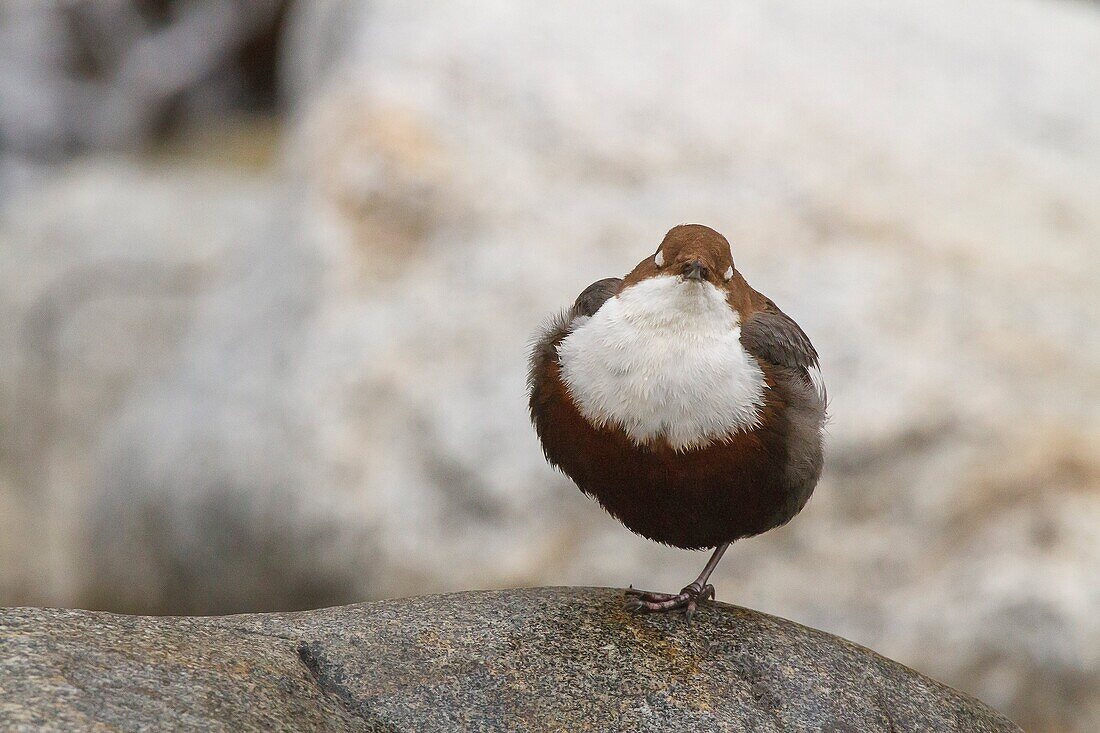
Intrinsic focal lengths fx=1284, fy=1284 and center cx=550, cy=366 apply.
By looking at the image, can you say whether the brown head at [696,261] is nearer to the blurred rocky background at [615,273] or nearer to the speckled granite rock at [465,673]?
the speckled granite rock at [465,673]

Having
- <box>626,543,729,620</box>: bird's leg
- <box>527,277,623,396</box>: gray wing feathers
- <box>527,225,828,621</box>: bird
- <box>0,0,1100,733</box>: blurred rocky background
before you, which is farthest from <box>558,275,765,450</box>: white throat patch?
<box>0,0,1100,733</box>: blurred rocky background

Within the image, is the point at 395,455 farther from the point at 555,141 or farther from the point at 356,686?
the point at 356,686

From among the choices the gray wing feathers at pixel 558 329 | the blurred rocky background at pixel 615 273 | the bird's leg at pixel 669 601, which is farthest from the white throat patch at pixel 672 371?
the blurred rocky background at pixel 615 273

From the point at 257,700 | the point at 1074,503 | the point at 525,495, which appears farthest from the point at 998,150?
the point at 257,700

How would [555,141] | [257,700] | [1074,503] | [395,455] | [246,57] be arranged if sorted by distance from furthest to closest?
1. [246,57]
2. [555,141]
3. [395,455]
4. [1074,503]
5. [257,700]

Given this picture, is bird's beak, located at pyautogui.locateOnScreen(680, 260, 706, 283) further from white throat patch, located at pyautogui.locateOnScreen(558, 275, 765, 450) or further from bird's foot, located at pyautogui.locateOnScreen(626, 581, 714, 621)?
bird's foot, located at pyautogui.locateOnScreen(626, 581, 714, 621)

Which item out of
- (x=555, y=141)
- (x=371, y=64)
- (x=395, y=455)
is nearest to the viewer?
(x=395, y=455)

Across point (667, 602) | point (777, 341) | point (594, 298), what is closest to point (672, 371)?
point (777, 341)
